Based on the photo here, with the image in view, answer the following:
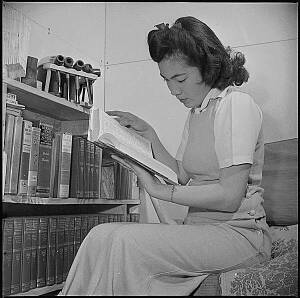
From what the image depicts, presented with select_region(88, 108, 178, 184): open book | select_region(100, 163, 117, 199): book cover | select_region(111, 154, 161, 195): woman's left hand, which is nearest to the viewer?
select_region(88, 108, 178, 184): open book

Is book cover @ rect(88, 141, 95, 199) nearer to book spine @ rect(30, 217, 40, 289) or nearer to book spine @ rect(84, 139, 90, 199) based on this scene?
book spine @ rect(84, 139, 90, 199)

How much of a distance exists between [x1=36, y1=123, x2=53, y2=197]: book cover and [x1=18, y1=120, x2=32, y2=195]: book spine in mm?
44

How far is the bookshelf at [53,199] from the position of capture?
129 cm

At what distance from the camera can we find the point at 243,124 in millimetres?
1206

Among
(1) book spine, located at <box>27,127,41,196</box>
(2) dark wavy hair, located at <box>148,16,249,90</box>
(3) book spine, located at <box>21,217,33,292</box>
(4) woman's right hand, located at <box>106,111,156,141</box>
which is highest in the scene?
(2) dark wavy hair, located at <box>148,16,249,90</box>

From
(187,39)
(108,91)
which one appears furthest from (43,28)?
(187,39)

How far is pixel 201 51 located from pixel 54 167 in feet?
1.76

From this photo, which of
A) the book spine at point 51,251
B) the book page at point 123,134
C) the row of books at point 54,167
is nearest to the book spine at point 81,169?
the row of books at point 54,167

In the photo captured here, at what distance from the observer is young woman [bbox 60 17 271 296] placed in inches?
45.0

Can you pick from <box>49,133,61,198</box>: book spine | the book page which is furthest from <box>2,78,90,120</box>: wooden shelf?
the book page

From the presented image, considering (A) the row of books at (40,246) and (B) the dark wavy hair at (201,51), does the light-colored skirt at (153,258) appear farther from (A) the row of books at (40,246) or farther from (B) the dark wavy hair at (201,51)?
(B) the dark wavy hair at (201,51)

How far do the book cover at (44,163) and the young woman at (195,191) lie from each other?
0.22 metres

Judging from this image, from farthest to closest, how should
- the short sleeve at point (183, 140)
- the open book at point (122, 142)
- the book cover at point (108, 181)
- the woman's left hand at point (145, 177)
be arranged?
1. the book cover at point (108, 181)
2. the short sleeve at point (183, 140)
3. the woman's left hand at point (145, 177)
4. the open book at point (122, 142)

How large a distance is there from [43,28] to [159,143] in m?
0.48
